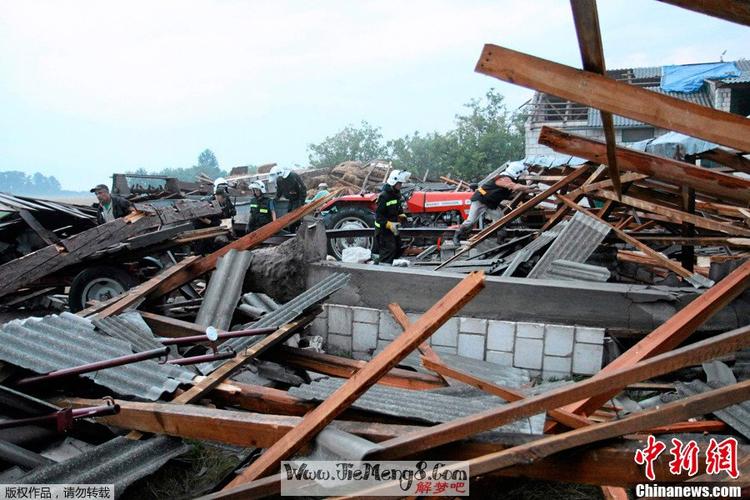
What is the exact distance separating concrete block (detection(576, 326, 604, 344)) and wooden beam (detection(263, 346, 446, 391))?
5.10 feet

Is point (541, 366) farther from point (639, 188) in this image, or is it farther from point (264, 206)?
point (264, 206)

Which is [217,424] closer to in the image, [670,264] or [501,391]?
[501,391]

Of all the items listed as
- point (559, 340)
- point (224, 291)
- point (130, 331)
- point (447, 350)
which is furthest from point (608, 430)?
point (224, 291)

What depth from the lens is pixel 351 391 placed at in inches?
103

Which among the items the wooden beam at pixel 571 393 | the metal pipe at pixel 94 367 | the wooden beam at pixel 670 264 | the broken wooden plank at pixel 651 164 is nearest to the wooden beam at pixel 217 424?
the metal pipe at pixel 94 367

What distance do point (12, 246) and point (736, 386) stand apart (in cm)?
827

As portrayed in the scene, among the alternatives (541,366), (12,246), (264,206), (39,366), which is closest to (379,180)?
(264,206)

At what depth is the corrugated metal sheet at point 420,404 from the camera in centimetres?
278

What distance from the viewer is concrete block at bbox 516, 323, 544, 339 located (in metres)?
4.98

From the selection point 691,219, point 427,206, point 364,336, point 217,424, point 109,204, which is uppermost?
point 691,219

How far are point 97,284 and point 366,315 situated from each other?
3.67 meters

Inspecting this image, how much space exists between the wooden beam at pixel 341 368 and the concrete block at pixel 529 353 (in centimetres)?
122

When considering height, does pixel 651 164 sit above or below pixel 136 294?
above

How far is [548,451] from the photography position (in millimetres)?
2186
